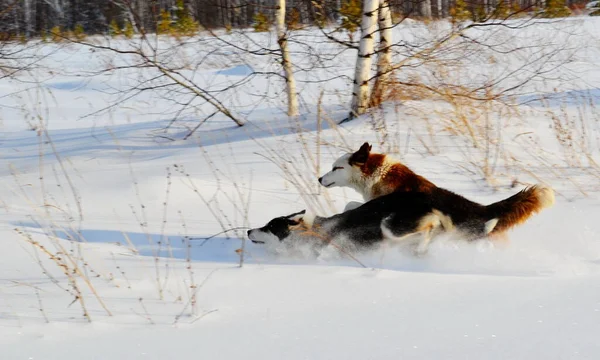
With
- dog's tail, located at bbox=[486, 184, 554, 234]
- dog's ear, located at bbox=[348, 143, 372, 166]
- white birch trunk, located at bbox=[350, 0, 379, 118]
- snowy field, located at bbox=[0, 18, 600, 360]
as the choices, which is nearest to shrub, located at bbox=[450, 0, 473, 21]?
white birch trunk, located at bbox=[350, 0, 379, 118]

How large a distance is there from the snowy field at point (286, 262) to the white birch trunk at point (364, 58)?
1.06 ft

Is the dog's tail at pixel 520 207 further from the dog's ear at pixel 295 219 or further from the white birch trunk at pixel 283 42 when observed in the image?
the white birch trunk at pixel 283 42

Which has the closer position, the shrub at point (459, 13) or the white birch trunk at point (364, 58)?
the white birch trunk at point (364, 58)

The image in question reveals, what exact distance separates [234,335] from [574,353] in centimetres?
173

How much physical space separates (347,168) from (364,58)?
320cm

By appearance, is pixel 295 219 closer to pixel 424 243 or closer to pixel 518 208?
pixel 424 243

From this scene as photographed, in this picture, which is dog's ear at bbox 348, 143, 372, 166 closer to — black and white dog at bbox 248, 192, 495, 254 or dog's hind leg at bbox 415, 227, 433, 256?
black and white dog at bbox 248, 192, 495, 254

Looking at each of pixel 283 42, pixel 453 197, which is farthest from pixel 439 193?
pixel 283 42

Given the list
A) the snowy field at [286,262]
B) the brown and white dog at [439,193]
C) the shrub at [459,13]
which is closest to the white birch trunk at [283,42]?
the snowy field at [286,262]

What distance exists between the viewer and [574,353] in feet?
9.82

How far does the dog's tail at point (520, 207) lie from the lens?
15.6 ft

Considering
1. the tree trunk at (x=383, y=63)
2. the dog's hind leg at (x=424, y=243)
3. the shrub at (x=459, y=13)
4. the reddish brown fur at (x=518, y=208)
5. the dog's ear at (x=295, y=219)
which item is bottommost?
the dog's hind leg at (x=424, y=243)

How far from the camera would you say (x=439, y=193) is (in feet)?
16.6

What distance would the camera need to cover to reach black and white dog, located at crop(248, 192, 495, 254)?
193 inches
